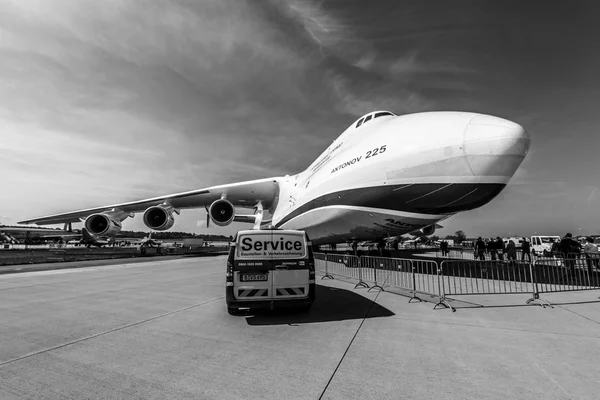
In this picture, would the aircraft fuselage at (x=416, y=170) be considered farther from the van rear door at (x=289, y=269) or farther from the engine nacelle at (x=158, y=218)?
the engine nacelle at (x=158, y=218)

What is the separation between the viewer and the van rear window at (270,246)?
17.9ft

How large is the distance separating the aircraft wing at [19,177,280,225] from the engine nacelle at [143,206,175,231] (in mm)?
1522

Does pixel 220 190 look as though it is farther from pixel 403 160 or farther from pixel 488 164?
pixel 488 164

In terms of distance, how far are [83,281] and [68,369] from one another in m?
8.34

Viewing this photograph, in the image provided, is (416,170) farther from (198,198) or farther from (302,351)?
(198,198)

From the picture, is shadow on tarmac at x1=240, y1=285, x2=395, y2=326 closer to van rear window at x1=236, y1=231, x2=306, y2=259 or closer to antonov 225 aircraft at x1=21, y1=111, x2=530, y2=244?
van rear window at x1=236, y1=231, x2=306, y2=259

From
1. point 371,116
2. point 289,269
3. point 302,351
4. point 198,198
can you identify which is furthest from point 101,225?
point 302,351

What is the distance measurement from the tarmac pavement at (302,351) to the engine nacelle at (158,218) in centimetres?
1326

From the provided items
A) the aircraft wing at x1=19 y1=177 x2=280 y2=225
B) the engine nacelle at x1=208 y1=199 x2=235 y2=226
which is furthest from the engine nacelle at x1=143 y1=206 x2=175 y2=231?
the engine nacelle at x1=208 y1=199 x2=235 y2=226

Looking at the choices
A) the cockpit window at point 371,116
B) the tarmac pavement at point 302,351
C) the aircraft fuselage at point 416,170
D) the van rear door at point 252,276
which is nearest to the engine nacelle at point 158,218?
the aircraft fuselage at point 416,170

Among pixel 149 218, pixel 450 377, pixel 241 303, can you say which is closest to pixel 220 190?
pixel 149 218

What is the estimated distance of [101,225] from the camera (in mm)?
19984

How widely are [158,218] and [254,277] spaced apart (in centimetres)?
1726

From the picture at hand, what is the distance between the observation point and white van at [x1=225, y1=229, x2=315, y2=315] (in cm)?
522
